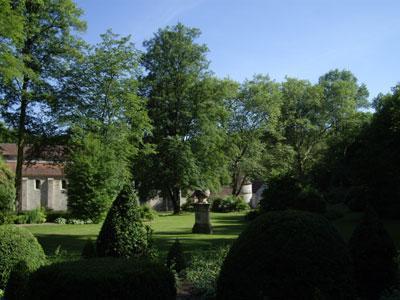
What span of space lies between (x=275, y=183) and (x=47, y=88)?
20000 mm

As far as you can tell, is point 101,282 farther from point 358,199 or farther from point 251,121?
point 251,121

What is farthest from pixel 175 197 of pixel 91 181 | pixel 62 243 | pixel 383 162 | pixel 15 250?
pixel 15 250

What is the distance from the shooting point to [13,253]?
10.4 m

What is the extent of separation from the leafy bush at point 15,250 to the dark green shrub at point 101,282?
3375 mm

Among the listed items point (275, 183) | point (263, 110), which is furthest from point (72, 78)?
point (263, 110)

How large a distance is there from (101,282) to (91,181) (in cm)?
2361

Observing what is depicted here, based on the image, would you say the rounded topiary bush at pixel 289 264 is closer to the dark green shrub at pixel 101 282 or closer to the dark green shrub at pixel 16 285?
the dark green shrub at pixel 101 282

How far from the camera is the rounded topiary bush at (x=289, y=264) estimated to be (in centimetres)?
606

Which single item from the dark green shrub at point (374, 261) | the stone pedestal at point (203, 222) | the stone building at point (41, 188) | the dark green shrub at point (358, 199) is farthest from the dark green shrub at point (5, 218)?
the stone building at point (41, 188)

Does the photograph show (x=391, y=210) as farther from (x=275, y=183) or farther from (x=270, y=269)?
(x=270, y=269)

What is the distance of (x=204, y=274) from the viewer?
10.9 m

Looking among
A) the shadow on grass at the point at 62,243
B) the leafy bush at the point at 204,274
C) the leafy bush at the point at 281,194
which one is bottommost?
the leafy bush at the point at 204,274

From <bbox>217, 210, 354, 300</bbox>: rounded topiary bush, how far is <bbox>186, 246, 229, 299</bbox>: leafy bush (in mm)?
2457

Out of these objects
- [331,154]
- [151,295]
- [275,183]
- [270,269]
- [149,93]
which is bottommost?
[151,295]
